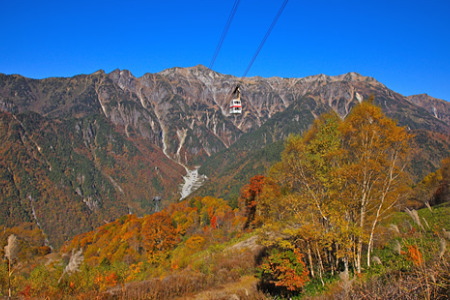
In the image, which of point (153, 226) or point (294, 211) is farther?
point (153, 226)

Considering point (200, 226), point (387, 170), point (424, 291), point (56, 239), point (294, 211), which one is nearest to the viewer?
point (424, 291)

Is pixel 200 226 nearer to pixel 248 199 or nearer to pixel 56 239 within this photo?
pixel 248 199

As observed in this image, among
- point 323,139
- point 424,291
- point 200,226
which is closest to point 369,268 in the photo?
point 323,139

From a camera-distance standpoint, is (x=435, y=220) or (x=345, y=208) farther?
(x=435, y=220)

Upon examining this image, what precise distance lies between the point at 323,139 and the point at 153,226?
152ft

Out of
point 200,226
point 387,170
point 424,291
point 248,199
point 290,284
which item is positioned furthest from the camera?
point 200,226

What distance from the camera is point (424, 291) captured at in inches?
176

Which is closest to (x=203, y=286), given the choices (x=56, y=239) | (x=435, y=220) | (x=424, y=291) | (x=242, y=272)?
(x=242, y=272)

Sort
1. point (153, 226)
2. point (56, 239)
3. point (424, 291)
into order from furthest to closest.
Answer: point (56, 239)
point (153, 226)
point (424, 291)

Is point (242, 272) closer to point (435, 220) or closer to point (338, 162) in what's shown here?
point (338, 162)

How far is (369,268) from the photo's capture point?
48.6ft

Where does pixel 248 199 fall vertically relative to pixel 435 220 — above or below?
above

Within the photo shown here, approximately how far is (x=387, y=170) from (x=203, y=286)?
13.5 m

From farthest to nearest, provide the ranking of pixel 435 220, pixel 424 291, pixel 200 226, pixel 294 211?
pixel 200 226, pixel 435 220, pixel 294 211, pixel 424 291
